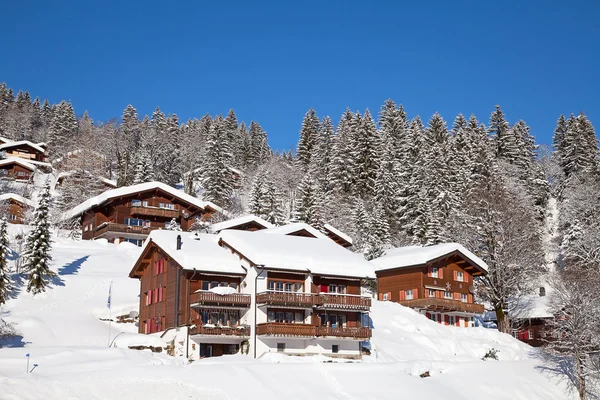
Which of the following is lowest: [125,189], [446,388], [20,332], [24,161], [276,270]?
[446,388]

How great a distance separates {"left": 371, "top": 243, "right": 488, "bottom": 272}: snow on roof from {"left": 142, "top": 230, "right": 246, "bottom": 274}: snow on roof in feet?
63.1

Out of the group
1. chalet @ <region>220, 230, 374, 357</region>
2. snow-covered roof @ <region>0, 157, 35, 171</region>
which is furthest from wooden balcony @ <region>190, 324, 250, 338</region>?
snow-covered roof @ <region>0, 157, 35, 171</region>

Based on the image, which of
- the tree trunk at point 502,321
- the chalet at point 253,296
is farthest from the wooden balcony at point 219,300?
the tree trunk at point 502,321

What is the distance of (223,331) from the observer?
4234 centimetres

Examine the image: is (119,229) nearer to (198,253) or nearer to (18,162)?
(198,253)

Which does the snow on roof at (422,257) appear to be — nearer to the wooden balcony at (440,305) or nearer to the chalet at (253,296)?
the wooden balcony at (440,305)

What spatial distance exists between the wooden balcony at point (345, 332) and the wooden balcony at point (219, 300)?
16.1 ft

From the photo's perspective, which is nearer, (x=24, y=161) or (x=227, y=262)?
(x=227, y=262)

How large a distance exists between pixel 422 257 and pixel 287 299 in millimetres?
19734

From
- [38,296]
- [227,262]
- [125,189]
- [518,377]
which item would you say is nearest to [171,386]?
[227,262]

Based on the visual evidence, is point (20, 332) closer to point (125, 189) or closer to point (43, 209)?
point (43, 209)

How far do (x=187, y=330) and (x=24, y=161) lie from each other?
74.5 m

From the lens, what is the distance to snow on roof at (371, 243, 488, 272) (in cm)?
5988

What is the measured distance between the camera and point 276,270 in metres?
44.6
